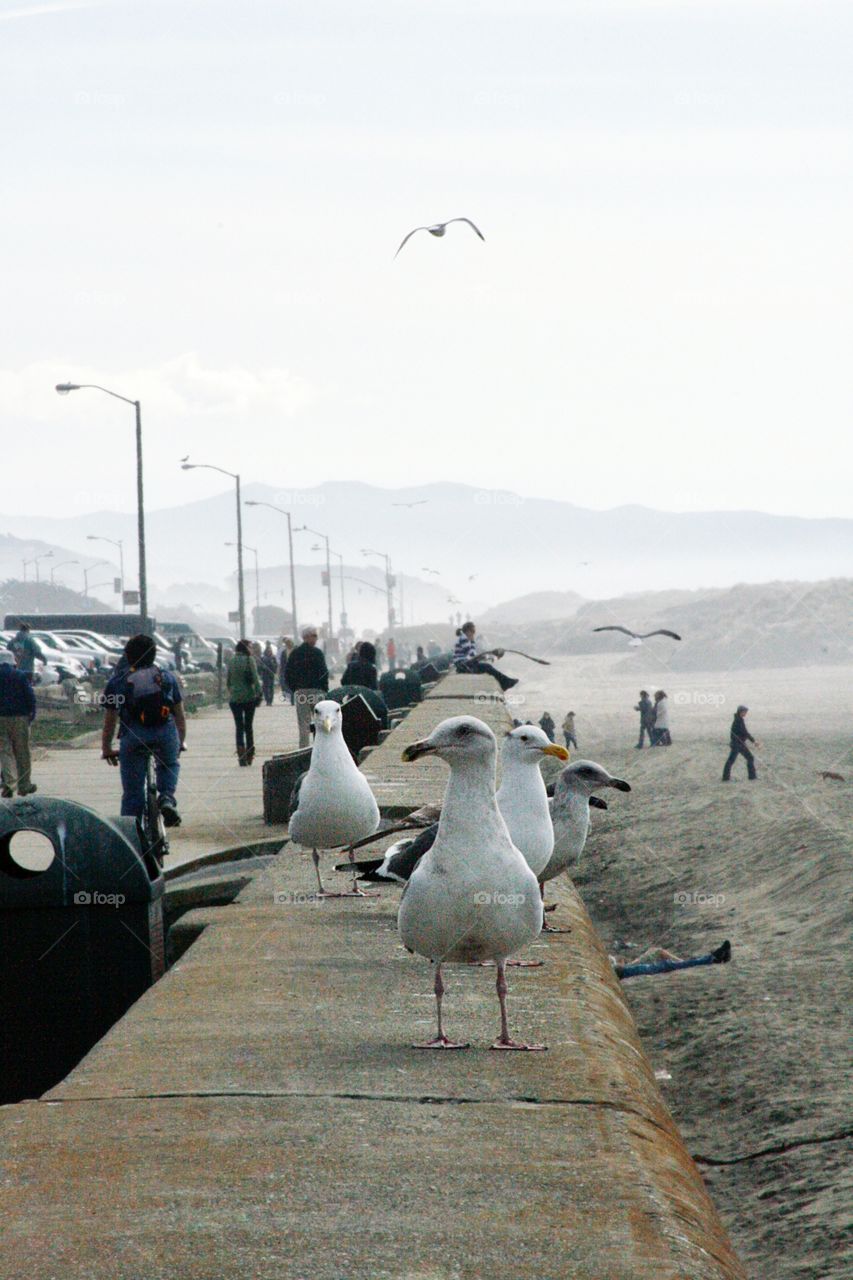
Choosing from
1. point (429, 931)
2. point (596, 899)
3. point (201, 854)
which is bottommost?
point (596, 899)

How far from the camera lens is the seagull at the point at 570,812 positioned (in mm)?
7797

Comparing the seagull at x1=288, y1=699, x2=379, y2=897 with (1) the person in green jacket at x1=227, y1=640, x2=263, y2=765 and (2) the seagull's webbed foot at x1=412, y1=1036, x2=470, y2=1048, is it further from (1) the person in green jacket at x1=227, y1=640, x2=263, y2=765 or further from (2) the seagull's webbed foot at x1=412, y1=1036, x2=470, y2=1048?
(1) the person in green jacket at x1=227, y1=640, x2=263, y2=765

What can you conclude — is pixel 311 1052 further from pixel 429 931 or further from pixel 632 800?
pixel 632 800

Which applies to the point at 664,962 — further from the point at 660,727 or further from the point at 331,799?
the point at 660,727

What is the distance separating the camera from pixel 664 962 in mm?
14578

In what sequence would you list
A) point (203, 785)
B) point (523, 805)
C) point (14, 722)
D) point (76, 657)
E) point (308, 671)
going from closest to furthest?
point (523, 805), point (14, 722), point (308, 671), point (203, 785), point (76, 657)

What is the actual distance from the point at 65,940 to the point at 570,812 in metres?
2.57

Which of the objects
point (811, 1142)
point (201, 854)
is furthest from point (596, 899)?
point (811, 1142)

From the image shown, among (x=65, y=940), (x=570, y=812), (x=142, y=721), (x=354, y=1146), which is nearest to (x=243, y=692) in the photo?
(x=142, y=721)

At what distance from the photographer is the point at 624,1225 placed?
4102mm

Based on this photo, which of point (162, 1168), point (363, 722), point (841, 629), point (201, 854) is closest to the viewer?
point (162, 1168)

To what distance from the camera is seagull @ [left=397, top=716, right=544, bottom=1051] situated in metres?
5.39

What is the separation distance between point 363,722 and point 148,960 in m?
11.0

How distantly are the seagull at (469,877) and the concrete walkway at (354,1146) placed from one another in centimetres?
45
